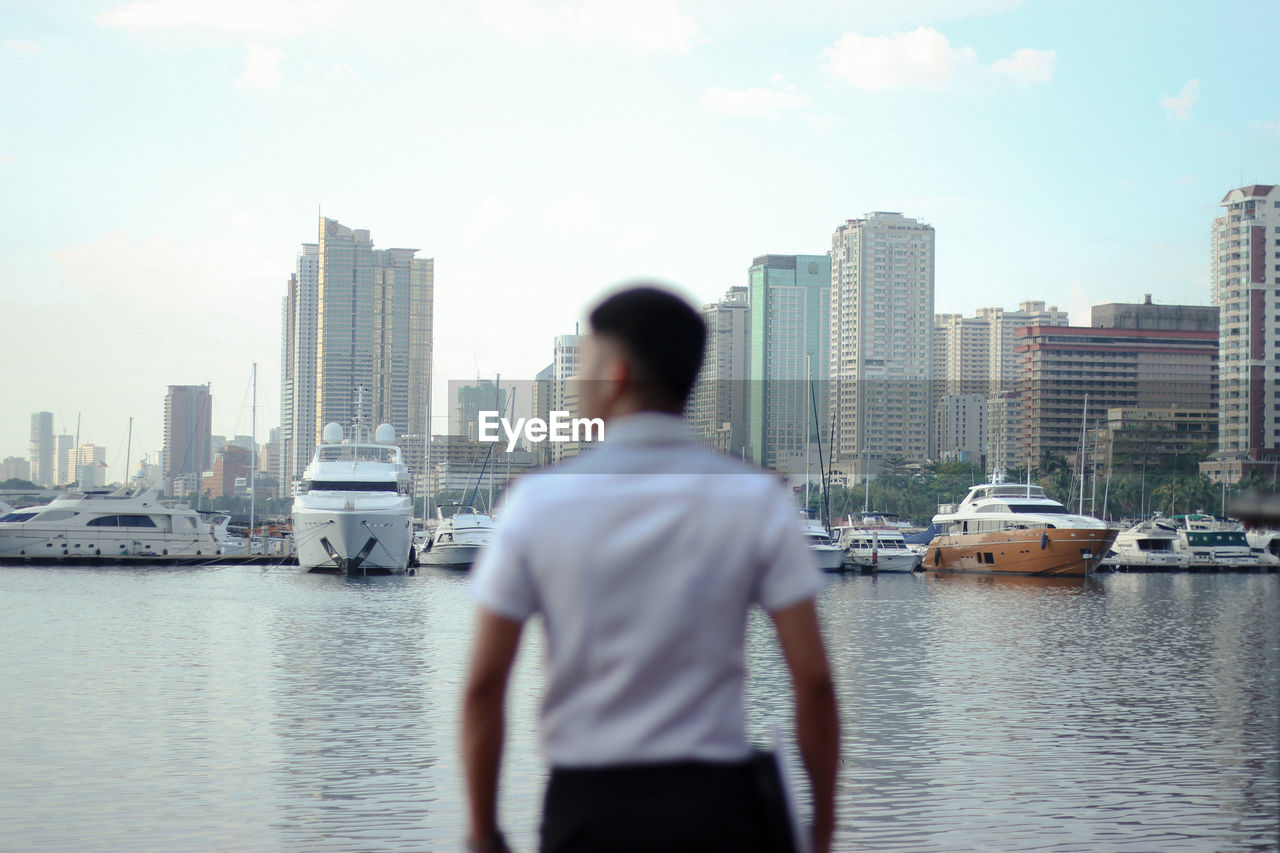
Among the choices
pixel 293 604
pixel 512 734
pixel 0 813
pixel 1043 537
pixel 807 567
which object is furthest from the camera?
pixel 1043 537

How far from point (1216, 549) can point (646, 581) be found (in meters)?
79.0

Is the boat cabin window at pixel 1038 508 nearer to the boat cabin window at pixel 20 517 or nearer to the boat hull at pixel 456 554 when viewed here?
the boat hull at pixel 456 554

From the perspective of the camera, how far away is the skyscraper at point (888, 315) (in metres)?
186

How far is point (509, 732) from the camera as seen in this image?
1545cm

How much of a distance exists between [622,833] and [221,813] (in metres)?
9.20

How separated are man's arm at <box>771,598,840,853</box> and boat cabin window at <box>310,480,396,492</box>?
181ft

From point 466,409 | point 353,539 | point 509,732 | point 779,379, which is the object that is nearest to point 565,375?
point 466,409

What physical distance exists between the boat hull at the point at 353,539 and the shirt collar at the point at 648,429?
177ft

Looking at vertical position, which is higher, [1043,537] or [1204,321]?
[1204,321]

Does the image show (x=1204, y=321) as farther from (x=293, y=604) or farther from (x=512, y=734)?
(x=512, y=734)

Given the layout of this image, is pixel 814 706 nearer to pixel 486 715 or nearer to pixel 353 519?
pixel 486 715

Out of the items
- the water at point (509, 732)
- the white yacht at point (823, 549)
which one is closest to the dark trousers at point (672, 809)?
the water at point (509, 732)

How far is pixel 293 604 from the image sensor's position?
4006 centimetres

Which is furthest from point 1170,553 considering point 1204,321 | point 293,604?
point 1204,321
